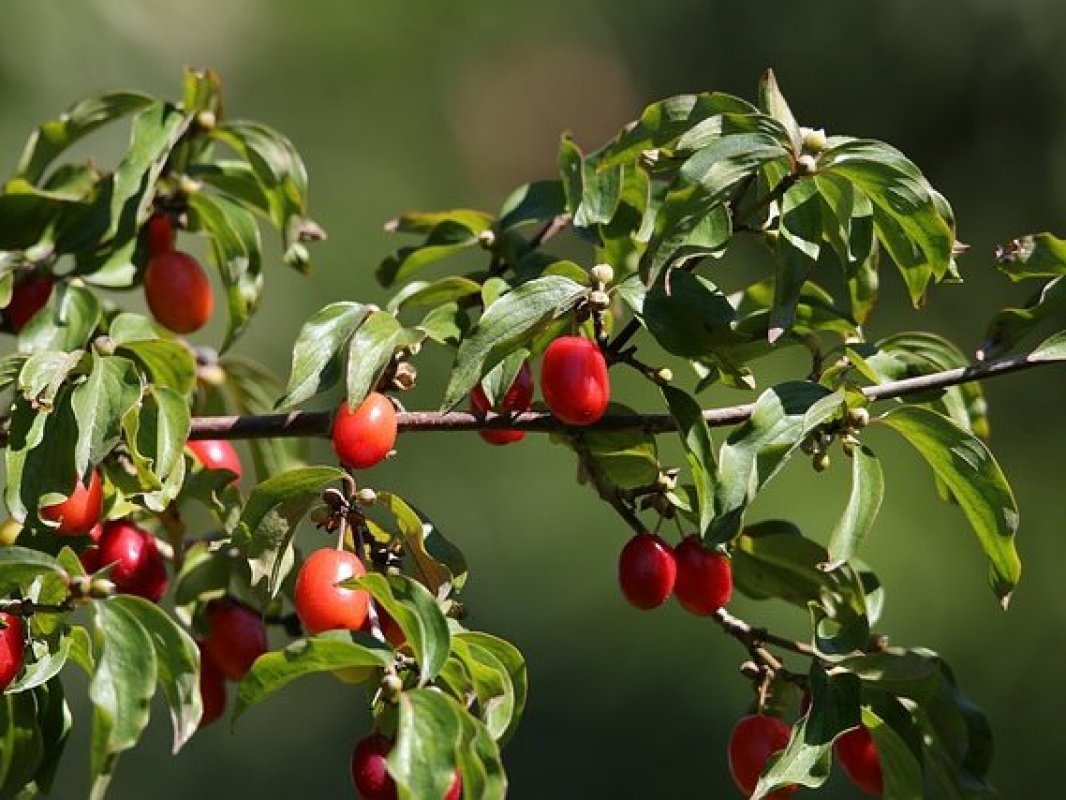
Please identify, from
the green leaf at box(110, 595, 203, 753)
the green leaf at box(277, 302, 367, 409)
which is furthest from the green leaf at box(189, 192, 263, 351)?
the green leaf at box(110, 595, 203, 753)

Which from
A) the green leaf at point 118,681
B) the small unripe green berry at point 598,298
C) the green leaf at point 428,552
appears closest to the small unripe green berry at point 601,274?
the small unripe green berry at point 598,298

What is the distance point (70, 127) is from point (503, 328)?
59cm

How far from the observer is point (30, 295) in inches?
64.7

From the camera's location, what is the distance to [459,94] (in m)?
5.77

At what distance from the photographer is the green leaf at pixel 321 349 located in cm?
142

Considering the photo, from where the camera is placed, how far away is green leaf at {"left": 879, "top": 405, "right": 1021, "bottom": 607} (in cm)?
139

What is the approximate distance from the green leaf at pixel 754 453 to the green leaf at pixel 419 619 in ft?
0.73

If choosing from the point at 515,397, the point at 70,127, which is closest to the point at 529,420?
the point at 515,397

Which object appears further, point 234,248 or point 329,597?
point 234,248

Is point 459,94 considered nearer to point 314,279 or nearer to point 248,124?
point 314,279

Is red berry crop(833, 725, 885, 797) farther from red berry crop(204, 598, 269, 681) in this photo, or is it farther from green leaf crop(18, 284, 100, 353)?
green leaf crop(18, 284, 100, 353)

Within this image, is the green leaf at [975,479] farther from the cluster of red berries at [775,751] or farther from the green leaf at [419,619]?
the green leaf at [419,619]

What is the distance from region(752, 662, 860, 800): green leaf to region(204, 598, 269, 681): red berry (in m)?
0.49

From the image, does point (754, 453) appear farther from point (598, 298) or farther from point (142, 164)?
point (142, 164)
